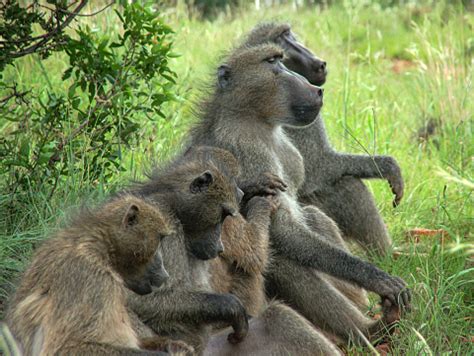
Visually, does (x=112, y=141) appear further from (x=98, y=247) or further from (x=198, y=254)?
(x=98, y=247)

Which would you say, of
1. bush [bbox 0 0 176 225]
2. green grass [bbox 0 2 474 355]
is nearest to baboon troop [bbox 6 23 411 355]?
green grass [bbox 0 2 474 355]

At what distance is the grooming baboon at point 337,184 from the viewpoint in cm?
561

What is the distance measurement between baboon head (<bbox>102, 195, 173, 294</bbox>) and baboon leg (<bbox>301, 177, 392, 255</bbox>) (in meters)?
2.13

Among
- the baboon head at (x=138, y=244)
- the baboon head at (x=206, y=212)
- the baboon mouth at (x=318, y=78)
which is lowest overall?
the baboon mouth at (x=318, y=78)

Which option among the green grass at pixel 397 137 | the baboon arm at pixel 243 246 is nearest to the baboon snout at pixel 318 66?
the green grass at pixel 397 137

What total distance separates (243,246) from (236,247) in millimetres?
32

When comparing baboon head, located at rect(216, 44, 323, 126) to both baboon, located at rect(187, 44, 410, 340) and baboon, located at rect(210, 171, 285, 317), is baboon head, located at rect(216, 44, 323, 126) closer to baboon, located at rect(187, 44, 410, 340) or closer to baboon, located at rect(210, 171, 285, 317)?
baboon, located at rect(187, 44, 410, 340)

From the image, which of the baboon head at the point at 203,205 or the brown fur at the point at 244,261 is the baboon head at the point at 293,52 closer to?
the brown fur at the point at 244,261

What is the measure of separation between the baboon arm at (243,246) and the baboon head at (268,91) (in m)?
0.72

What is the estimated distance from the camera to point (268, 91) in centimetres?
488

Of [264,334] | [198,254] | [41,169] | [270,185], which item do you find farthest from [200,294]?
[41,169]

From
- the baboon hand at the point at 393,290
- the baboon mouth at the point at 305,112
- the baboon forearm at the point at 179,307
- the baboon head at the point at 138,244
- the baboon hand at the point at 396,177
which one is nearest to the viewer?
the baboon head at the point at 138,244

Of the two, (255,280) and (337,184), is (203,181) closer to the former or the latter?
(255,280)

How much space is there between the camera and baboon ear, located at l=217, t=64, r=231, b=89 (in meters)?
4.94
